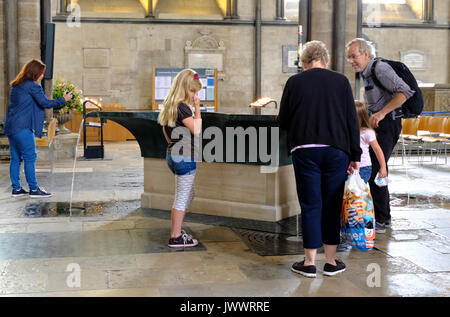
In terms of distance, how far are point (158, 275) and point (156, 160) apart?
2.74 metres

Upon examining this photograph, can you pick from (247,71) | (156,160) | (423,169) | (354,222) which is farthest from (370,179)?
(247,71)

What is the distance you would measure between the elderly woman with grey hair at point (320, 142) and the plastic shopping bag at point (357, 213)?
3.7 inches

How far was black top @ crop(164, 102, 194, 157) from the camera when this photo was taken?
4.80 meters

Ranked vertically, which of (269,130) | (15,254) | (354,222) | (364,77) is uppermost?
(364,77)

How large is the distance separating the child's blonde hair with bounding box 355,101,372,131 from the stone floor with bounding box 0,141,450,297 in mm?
1006

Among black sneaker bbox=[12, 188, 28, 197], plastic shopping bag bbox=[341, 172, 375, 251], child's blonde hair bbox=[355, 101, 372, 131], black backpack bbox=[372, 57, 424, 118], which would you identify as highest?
black backpack bbox=[372, 57, 424, 118]

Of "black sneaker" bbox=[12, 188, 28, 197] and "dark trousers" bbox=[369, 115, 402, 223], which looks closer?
"dark trousers" bbox=[369, 115, 402, 223]

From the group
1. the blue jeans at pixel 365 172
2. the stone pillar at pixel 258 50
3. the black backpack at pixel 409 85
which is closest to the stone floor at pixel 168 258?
the blue jeans at pixel 365 172

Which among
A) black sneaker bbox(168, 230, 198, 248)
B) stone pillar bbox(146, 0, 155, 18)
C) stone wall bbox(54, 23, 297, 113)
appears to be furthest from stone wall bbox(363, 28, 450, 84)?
black sneaker bbox(168, 230, 198, 248)

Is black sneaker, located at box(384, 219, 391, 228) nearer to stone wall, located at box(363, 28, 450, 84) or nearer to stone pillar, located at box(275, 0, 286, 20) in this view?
stone pillar, located at box(275, 0, 286, 20)

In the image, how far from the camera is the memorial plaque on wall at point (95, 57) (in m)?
20.0

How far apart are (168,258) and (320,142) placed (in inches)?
59.0

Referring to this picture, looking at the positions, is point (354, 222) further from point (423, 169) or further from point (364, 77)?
point (423, 169)
